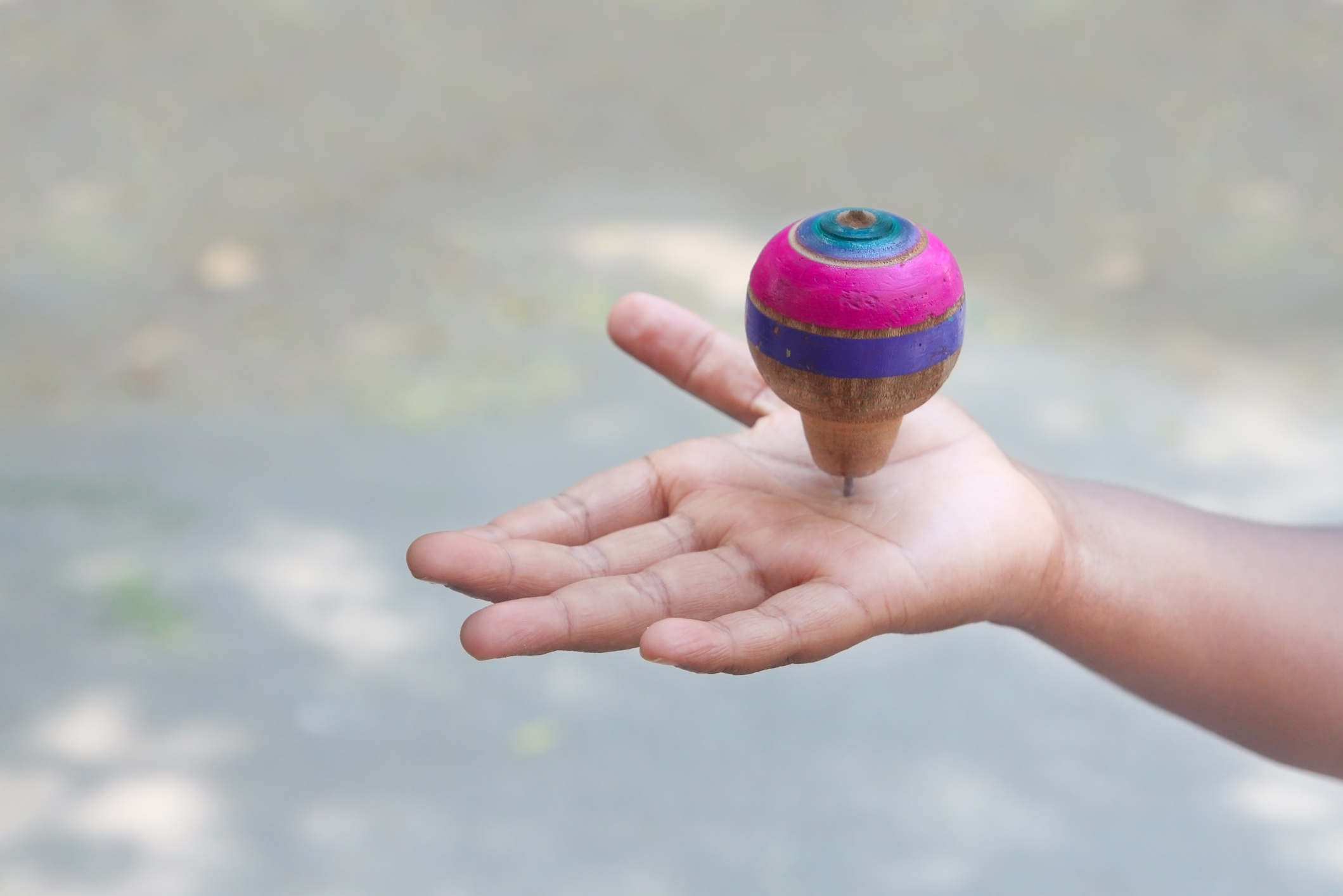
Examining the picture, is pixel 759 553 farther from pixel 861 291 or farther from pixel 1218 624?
pixel 1218 624

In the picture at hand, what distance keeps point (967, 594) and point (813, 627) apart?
0.83 feet

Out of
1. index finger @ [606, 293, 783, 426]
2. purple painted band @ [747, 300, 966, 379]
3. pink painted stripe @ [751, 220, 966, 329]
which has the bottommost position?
purple painted band @ [747, 300, 966, 379]

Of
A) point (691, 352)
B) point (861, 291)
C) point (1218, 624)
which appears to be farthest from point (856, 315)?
point (1218, 624)

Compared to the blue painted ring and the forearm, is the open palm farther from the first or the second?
the blue painted ring

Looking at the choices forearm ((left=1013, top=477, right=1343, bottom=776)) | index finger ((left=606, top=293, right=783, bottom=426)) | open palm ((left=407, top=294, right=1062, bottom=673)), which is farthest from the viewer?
index finger ((left=606, top=293, right=783, bottom=426))

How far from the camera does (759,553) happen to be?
1397 mm

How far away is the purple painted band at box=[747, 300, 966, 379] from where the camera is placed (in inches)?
51.3

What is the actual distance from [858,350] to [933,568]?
0.87ft

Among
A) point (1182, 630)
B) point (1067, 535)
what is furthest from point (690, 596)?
point (1182, 630)

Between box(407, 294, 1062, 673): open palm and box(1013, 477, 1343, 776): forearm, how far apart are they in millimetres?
76

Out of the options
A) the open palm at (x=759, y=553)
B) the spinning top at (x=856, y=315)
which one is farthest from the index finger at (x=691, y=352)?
the spinning top at (x=856, y=315)

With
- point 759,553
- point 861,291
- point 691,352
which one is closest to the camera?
point 861,291

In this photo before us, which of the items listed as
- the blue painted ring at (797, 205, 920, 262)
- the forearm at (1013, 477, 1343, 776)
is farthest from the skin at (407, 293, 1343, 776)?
the blue painted ring at (797, 205, 920, 262)

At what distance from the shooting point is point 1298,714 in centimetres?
147
